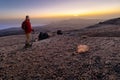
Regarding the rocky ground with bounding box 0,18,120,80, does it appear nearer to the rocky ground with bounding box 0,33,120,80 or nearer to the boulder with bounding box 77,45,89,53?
the rocky ground with bounding box 0,33,120,80

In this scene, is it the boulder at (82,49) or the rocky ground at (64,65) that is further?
the boulder at (82,49)

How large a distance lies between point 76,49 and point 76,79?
7.43 m

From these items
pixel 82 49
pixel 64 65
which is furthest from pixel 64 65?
pixel 82 49

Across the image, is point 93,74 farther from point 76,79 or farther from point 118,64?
point 118,64

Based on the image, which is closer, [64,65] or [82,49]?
[64,65]

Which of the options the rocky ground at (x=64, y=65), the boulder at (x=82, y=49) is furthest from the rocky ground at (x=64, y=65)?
the boulder at (x=82, y=49)

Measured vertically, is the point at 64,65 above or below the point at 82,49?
below

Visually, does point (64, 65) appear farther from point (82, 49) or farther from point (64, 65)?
Result: point (82, 49)

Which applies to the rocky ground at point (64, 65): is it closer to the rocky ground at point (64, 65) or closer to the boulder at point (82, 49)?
the rocky ground at point (64, 65)

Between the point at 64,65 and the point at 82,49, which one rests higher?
the point at 82,49

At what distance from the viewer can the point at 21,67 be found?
55.8ft

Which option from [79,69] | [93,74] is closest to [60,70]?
[79,69]

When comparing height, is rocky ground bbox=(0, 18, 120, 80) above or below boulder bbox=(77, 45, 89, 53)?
below

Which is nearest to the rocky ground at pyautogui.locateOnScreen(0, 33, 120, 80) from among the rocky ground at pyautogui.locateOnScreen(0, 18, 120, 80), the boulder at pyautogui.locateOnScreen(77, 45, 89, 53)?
the rocky ground at pyautogui.locateOnScreen(0, 18, 120, 80)
